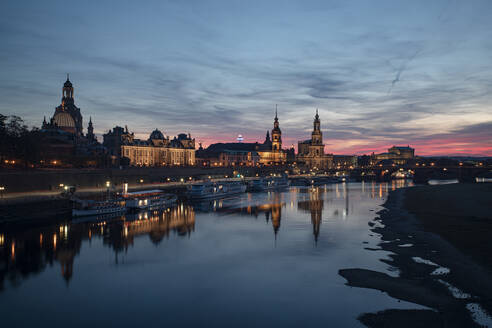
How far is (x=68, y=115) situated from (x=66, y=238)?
129 metres

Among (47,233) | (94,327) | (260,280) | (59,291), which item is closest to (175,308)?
(94,327)

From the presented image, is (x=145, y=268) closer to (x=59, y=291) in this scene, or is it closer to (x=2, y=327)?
(x=59, y=291)

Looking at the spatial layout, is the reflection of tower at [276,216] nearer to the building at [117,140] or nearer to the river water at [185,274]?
the river water at [185,274]

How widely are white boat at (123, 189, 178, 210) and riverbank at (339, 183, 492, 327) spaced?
37138 millimetres

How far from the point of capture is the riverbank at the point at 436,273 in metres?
19.4

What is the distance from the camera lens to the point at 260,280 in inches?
1047

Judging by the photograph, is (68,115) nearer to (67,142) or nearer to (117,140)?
(117,140)

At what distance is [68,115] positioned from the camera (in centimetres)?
15325

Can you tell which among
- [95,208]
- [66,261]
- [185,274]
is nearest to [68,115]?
[95,208]

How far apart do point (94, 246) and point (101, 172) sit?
51194 mm

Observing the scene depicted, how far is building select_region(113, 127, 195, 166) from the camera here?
5344 inches

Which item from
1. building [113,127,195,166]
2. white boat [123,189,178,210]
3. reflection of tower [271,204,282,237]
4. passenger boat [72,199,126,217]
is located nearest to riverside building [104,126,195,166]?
building [113,127,195,166]

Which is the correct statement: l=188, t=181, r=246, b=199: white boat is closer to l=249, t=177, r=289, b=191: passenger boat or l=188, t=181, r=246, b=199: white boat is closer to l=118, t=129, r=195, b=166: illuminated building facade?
l=249, t=177, r=289, b=191: passenger boat

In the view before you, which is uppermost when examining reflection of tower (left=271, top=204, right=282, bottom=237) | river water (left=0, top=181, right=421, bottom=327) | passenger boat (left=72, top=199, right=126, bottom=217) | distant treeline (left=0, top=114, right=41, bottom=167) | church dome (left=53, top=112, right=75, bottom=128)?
church dome (left=53, top=112, right=75, bottom=128)
